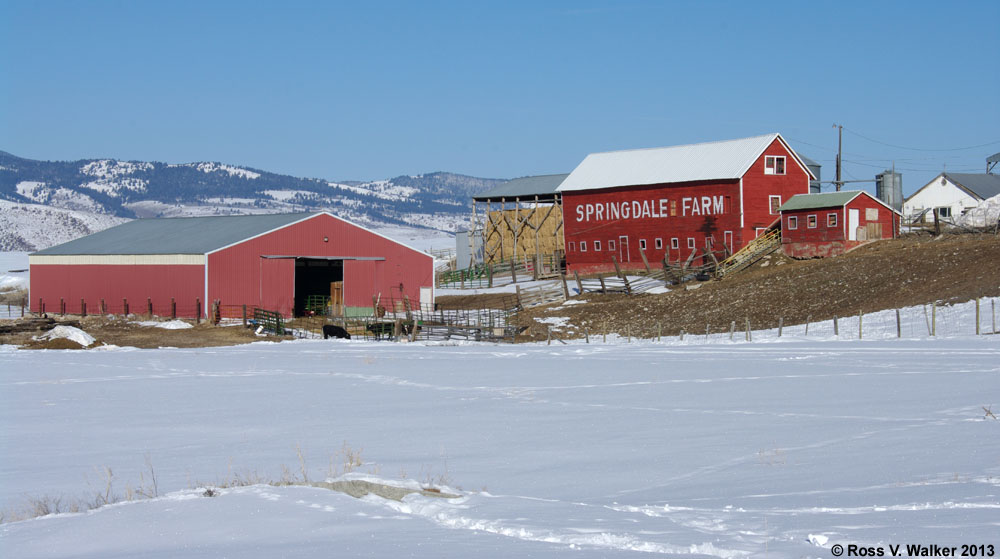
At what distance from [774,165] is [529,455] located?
52.8m

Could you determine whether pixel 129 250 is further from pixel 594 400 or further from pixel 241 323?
pixel 594 400

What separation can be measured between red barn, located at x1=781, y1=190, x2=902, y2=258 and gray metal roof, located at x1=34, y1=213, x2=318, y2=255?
27.1 metres

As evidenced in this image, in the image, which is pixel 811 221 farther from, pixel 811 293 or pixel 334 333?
pixel 334 333

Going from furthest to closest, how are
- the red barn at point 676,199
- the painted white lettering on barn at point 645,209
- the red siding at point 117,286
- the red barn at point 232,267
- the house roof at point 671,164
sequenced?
the house roof at point 671,164, the painted white lettering on barn at point 645,209, the red barn at point 676,199, the red barn at point 232,267, the red siding at point 117,286

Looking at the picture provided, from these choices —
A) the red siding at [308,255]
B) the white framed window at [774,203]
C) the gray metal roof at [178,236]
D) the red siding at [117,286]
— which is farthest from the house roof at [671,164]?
the red siding at [117,286]

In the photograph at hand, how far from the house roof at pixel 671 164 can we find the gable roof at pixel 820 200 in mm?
3373

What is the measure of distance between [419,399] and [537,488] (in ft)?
29.6

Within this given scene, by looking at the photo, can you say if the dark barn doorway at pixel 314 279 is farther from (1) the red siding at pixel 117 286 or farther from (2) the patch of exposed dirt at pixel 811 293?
(2) the patch of exposed dirt at pixel 811 293

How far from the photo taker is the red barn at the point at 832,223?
2223 inches

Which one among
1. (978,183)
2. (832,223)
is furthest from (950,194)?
(832,223)

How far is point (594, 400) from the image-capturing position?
19.3m

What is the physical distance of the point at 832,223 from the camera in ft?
186

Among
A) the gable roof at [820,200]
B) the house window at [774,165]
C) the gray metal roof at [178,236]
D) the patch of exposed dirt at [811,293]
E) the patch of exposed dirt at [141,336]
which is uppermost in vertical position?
the house window at [774,165]

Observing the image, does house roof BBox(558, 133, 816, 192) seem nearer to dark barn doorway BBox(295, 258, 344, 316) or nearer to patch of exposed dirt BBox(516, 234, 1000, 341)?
patch of exposed dirt BBox(516, 234, 1000, 341)
